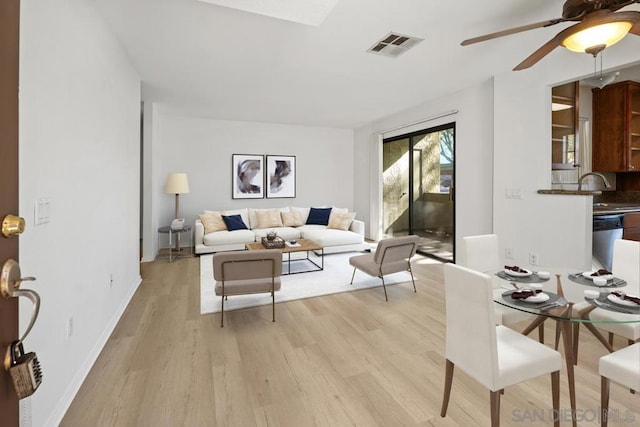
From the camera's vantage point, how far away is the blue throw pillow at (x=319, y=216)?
6.73 metres

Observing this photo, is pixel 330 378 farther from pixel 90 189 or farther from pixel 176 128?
pixel 176 128

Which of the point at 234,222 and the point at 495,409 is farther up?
the point at 234,222

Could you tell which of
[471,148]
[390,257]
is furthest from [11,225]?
[471,148]

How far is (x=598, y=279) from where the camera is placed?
1.89m

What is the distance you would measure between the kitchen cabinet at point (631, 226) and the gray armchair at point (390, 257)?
2641 mm

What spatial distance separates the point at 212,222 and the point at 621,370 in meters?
5.73

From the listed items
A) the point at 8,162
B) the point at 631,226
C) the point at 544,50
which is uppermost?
the point at 544,50

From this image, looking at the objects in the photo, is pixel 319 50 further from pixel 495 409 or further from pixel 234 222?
pixel 234 222

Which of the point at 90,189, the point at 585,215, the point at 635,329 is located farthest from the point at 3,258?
the point at 585,215

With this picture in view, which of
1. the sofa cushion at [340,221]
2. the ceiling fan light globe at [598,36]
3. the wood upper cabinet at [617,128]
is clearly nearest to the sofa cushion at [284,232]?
the sofa cushion at [340,221]

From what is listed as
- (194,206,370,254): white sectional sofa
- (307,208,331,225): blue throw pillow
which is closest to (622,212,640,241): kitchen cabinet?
(194,206,370,254): white sectional sofa

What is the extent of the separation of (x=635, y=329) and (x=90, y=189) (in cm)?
385

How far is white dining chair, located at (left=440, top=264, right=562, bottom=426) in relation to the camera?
142 centimetres

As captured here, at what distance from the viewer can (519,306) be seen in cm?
162
